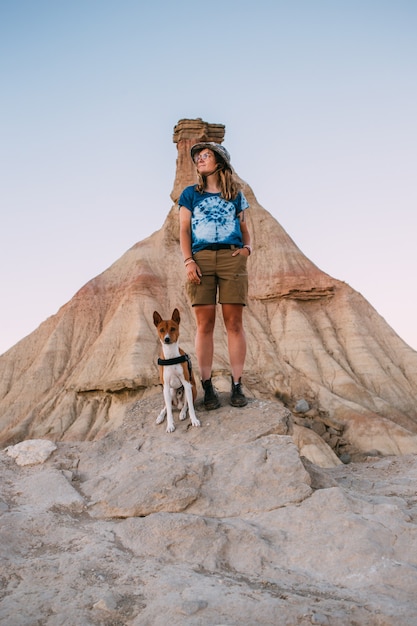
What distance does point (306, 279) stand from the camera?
26297 millimetres

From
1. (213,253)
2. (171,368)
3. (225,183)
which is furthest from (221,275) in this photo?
(171,368)

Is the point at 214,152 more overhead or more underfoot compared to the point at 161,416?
more overhead

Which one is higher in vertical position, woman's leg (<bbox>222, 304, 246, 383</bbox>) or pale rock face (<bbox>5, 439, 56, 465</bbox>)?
woman's leg (<bbox>222, 304, 246, 383</bbox>)

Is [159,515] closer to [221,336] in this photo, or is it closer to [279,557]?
[279,557]

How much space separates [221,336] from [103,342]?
5615mm

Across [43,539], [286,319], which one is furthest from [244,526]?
[286,319]

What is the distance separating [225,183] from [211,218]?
42 cm

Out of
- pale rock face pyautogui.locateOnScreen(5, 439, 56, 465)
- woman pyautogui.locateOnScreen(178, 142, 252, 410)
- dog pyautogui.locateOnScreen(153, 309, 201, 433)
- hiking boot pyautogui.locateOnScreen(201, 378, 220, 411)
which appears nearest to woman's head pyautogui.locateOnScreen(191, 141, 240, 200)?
woman pyautogui.locateOnScreen(178, 142, 252, 410)

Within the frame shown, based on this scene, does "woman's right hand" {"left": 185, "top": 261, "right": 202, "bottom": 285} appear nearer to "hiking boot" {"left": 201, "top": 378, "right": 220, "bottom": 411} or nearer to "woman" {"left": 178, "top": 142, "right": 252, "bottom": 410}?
"woman" {"left": 178, "top": 142, "right": 252, "bottom": 410}

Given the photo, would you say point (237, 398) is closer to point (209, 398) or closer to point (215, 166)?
point (209, 398)

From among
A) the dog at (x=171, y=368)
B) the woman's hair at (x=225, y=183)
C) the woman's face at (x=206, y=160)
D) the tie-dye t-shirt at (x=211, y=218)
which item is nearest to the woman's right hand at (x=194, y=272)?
the tie-dye t-shirt at (x=211, y=218)

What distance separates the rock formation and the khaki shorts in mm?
14491

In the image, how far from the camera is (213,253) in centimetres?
533

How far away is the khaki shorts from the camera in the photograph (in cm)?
532
